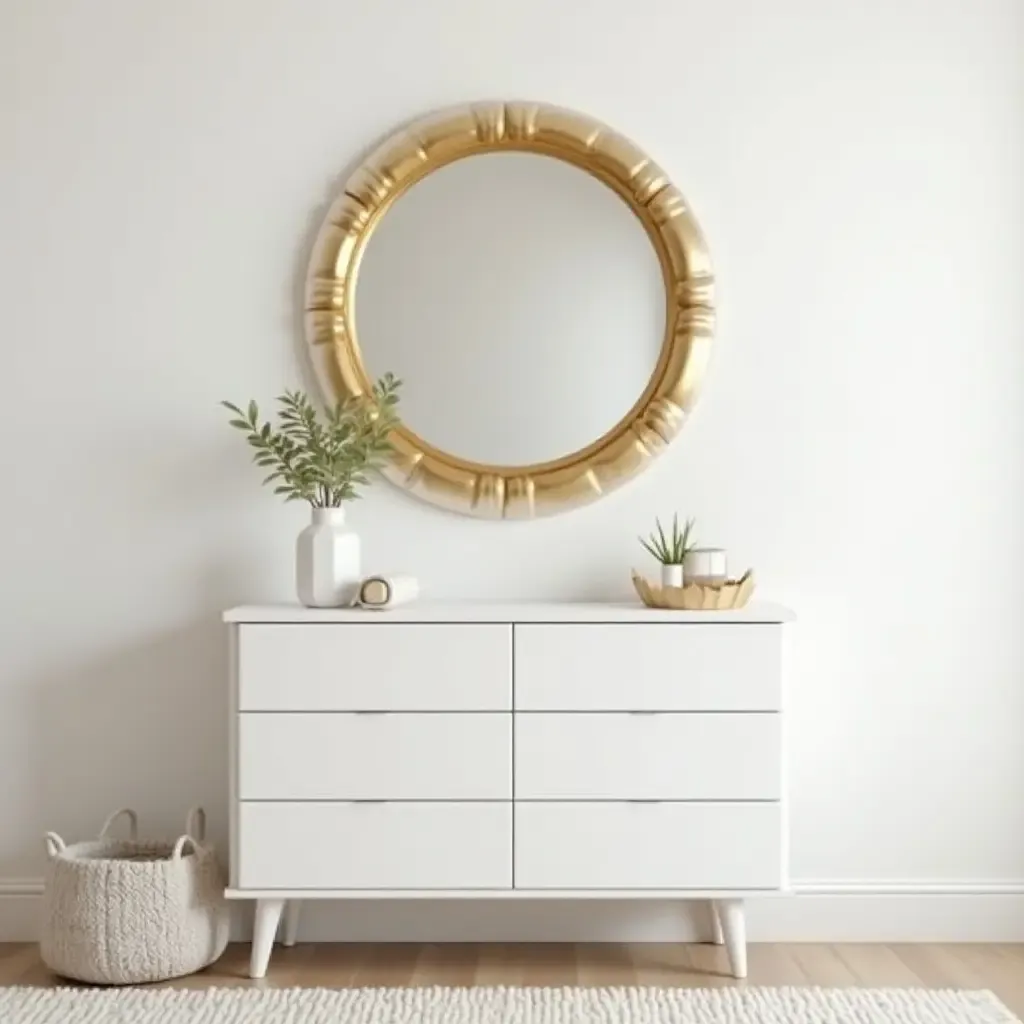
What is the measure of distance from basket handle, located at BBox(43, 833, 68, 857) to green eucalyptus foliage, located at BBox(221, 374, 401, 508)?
2.69ft

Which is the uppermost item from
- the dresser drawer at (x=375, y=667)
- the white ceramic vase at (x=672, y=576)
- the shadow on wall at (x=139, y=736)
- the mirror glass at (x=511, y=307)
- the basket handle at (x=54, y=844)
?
the mirror glass at (x=511, y=307)

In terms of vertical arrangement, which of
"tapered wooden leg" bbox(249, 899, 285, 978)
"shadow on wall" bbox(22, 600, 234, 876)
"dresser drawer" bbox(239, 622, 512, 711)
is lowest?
"tapered wooden leg" bbox(249, 899, 285, 978)

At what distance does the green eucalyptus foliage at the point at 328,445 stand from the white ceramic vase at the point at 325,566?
0.07 m

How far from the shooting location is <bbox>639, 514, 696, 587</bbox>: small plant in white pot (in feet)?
10.3

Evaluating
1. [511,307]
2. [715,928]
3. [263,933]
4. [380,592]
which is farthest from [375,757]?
[511,307]

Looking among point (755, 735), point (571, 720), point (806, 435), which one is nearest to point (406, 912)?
point (571, 720)

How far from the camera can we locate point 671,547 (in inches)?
132

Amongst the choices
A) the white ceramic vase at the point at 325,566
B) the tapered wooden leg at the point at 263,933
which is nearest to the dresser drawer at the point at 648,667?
the white ceramic vase at the point at 325,566

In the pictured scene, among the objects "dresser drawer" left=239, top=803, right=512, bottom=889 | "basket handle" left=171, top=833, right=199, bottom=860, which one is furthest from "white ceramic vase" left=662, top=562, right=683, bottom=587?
"basket handle" left=171, top=833, right=199, bottom=860

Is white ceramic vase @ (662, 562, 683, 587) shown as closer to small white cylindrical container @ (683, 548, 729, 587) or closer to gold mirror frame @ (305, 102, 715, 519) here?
small white cylindrical container @ (683, 548, 729, 587)

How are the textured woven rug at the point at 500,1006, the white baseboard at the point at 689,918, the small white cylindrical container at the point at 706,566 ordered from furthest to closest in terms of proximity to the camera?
the white baseboard at the point at 689,918, the small white cylindrical container at the point at 706,566, the textured woven rug at the point at 500,1006

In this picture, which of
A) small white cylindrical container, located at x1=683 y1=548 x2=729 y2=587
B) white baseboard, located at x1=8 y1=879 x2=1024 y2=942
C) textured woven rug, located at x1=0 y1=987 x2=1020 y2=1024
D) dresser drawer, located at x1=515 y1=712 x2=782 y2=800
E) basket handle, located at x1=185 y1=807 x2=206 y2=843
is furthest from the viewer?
white baseboard, located at x1=8 y1=879 x2=1024 y2=942

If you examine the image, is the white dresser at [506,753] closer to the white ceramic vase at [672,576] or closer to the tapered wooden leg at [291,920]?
the white ceramic vase at [672,576]

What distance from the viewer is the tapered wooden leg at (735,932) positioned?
3.04 meters
